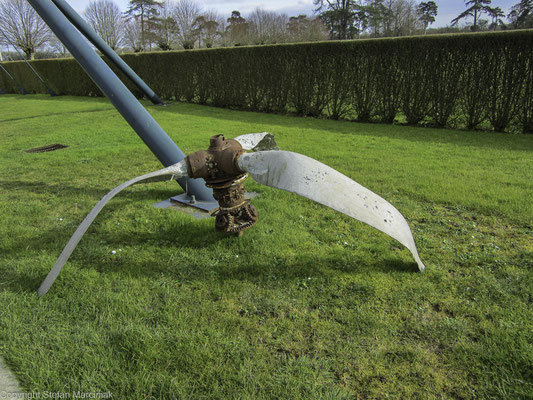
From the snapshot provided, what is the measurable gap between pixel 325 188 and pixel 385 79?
9.46m

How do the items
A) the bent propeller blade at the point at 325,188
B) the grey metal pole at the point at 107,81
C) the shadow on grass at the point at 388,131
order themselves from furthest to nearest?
1. the shadow on grass at the point at 388,131
2. the grey metal pole at the point at 107,81
3. the bent propeller blade at the point at 325,188

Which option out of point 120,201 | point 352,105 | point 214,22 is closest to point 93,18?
point 214,22

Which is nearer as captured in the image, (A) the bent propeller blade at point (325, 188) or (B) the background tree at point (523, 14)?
(A) the bent propeller blade at point (325, 188)

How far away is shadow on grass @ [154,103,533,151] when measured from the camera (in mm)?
7497

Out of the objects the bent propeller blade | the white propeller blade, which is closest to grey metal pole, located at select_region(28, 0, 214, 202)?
the white propeller blade

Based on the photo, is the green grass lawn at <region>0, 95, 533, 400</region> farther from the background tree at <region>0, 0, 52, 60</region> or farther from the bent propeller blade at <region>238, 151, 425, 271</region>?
the background tree at <region>0, 0, 52, 60</region>

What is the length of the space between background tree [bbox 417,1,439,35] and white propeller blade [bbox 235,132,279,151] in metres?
Answer: 59.5

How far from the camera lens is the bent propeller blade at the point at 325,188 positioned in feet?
6.85

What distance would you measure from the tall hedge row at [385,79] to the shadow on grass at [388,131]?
64cm

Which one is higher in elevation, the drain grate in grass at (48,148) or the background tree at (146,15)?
the background tree at (146,15)

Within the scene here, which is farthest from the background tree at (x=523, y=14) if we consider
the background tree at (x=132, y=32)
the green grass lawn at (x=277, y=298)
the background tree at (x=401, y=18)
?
the background tree at (x=132, y=32)

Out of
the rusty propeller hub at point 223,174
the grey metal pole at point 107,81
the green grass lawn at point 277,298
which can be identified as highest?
the grey metal pole at point 107,81

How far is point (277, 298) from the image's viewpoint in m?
2.50

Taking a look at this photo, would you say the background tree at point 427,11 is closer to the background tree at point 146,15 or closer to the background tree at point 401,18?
the background tree at point 401,18
